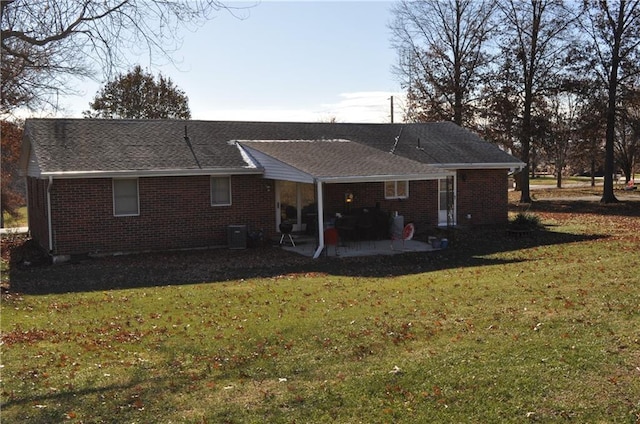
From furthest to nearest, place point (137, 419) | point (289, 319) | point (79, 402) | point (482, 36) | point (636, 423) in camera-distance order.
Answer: point (482, 36) → point (289, 319) → point (79, 402) → point (137, 419) → point (636, 423)

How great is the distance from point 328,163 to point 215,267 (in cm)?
488

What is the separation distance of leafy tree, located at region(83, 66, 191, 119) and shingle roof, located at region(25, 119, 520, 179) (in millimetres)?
29359

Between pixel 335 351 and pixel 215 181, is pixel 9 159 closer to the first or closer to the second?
pixel 215 181

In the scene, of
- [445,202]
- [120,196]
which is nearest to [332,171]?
[120,196]

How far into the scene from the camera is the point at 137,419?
5672 mm

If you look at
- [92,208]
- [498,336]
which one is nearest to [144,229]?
[92,208]

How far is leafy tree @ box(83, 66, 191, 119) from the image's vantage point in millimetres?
50219

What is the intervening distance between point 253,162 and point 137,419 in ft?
47.8

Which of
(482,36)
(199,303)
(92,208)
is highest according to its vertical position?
(482,36)

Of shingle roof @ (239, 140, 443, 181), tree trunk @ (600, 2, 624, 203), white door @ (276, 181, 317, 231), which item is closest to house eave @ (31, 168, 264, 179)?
shingle roof @ (239, 140, 443, 181)

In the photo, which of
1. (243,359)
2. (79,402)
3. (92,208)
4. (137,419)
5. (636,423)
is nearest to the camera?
(636,423)

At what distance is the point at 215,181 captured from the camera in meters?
19.4

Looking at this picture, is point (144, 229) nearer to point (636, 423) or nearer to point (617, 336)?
point (617, 336)

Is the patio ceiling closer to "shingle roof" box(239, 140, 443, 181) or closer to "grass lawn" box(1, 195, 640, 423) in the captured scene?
"shingle roof" box(239, 140, 443, 181)
